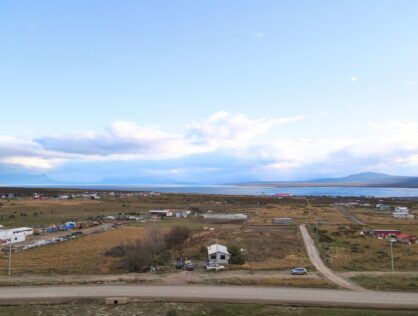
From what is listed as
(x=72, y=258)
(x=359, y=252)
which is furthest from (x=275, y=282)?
(x=72, y=258)

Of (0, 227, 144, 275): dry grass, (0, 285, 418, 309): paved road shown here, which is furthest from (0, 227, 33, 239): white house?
(0, 285, 418, 309): paved road

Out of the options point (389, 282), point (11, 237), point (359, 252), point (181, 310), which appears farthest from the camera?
point (11, 237)

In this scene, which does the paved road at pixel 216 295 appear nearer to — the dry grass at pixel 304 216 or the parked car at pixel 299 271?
the parked car at pixel 299 271

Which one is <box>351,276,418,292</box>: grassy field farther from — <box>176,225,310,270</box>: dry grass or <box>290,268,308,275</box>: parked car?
<box>176,225,310,270</box>: dry grass

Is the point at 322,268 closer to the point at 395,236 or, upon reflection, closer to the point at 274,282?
the point at 274,282

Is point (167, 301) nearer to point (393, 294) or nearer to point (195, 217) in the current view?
point (393, 294)
